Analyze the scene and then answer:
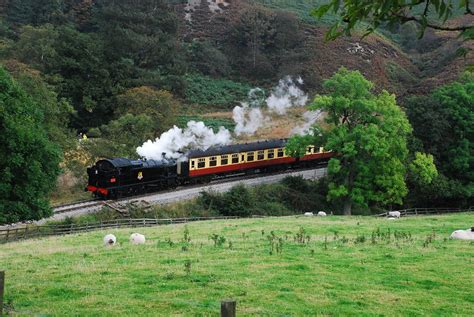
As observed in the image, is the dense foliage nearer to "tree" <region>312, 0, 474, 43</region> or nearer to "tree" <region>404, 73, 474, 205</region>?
"tree" <region>404, 73, 474, 205</region>

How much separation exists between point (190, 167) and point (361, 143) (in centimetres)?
1135

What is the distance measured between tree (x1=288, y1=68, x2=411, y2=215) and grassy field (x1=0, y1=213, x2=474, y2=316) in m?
12.5

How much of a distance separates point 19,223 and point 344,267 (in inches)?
786

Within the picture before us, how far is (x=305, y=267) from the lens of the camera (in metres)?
15.2

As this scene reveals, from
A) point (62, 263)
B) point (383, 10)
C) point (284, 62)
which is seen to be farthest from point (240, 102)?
point (383, 10)

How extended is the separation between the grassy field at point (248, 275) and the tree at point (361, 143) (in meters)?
12.5

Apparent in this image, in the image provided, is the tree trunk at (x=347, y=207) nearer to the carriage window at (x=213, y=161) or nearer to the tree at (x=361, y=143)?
the tree at (x=361, y=143)

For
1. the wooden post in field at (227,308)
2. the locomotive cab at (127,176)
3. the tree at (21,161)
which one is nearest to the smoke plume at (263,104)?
the locomotive cab at (127,176)

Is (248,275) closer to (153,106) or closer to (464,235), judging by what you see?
(464,235)

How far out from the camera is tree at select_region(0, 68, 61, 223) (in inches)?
1046

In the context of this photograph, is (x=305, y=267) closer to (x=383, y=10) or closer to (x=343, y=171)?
(x=383, y=10)

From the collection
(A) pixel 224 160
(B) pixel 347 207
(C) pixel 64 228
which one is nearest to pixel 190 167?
(A) pixel 224 160

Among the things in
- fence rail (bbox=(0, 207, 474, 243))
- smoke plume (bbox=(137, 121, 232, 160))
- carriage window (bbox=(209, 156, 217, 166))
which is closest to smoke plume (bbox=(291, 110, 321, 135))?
smoke plume (bbox=(137, 121, 232, 160))

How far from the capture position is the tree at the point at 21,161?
87.2 ft
